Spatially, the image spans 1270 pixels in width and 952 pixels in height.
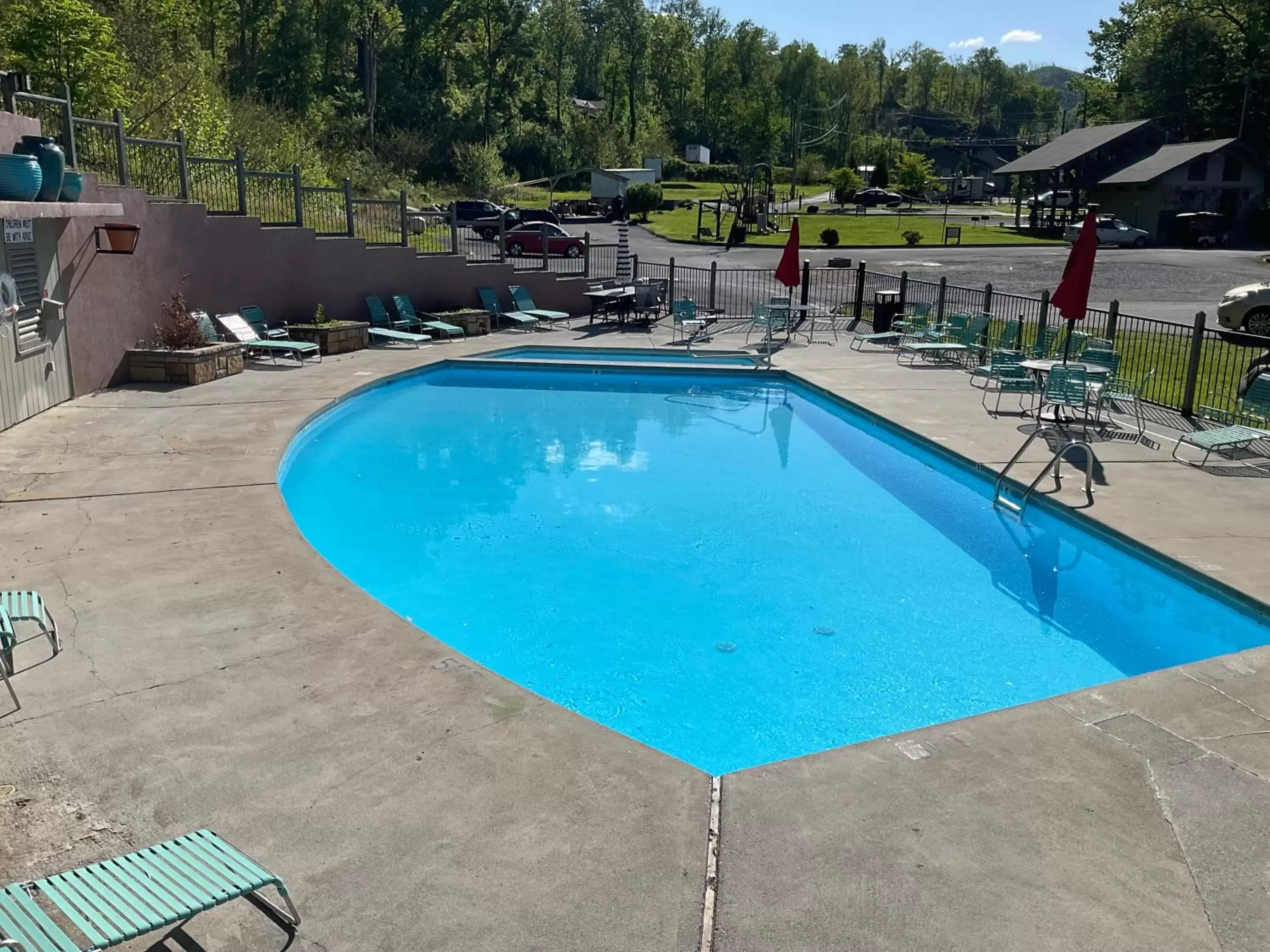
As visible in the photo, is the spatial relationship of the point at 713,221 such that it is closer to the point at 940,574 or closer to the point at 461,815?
the point at 940,574

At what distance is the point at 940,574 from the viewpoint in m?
9.63

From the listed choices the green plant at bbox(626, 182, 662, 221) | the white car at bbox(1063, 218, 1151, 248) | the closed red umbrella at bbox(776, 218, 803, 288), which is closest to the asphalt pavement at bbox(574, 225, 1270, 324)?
the white car at bbox(1063, 218, 1151, 248)

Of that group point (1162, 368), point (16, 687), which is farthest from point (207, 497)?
point (1162, 368)

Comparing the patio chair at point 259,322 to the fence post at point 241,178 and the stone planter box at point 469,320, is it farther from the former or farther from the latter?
the stone planter box at point 469,320

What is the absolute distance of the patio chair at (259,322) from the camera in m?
17.6

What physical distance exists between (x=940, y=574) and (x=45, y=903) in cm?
785

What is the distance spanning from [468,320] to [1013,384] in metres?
11.4

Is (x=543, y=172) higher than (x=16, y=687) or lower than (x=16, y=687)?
higher

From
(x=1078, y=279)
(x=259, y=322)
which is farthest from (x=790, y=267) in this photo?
(x=259, y=322)

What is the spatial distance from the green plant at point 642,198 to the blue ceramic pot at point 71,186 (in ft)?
154

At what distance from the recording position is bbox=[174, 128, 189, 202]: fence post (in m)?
15.9

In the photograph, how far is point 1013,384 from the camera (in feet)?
49.6

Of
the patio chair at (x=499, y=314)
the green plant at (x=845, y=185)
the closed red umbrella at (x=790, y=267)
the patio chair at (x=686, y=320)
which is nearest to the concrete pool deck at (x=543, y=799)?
the closed red umbrella at (x=790, y=267)

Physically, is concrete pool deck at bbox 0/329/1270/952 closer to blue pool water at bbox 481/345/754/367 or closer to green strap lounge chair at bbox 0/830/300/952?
green strap lounge chair at bbox 0/830/300/952
